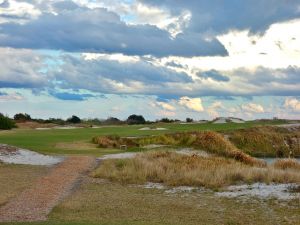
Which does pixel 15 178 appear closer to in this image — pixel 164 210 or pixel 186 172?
pixel 186 172

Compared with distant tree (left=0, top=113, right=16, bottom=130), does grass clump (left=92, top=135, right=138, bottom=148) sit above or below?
below

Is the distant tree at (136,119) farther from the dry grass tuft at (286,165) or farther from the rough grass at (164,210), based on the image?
the rough grass at (164,210)

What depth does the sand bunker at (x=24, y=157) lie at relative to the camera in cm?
3356

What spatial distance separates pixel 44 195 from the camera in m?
20.8

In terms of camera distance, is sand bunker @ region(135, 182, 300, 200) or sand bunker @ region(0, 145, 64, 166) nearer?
sand bunker @ region(135, 182, 300, 200)

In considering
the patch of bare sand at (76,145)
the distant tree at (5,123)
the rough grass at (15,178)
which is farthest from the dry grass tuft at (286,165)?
the distant tree at (5,123)

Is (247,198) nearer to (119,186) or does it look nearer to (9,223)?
(119,186)

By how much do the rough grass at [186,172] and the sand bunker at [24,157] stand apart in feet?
13.5

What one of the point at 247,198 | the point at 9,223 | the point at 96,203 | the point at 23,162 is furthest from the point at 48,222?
the point at 23,162

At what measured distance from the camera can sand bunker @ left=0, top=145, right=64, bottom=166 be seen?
3356 cm

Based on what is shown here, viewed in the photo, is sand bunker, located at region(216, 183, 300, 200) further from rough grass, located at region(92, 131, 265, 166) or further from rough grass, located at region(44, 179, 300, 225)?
rough grass, located at region(92, 131, 265, 166)

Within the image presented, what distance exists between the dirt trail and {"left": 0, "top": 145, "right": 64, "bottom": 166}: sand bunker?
7.39ft

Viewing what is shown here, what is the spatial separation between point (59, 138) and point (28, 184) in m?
27.2

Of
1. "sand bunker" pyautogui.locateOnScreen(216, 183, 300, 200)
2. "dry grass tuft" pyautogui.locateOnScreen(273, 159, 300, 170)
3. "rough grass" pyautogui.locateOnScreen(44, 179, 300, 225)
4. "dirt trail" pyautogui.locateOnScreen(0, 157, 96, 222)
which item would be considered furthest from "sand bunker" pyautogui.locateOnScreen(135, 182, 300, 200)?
"dry grass tuft" pyautogui.locateOnScreen(273, 159, 300, 170)
